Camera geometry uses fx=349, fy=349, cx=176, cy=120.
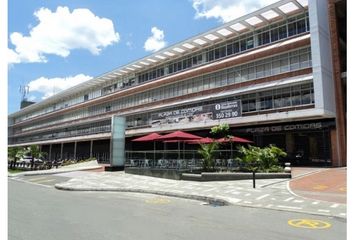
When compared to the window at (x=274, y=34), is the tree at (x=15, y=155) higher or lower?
lower

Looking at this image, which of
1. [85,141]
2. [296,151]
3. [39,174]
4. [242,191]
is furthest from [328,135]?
[85,141]

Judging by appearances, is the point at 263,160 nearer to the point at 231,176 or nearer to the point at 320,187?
the point at 231,176

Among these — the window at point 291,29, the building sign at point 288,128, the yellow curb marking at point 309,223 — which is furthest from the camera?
the window at point 291,29

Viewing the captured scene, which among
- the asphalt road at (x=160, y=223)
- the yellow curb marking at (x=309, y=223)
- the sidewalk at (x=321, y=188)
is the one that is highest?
the sidewalk at (x=321, y=188)

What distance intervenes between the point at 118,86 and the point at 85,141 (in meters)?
13.6

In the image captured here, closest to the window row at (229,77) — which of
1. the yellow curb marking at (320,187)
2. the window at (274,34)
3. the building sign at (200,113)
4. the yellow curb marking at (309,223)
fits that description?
the window at (274,34)

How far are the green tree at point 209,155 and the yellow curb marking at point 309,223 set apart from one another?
11.9 metres

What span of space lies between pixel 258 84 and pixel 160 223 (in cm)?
2506

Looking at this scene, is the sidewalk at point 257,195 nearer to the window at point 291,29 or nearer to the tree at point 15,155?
the window at point 291,29

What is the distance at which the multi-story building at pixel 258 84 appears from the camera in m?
27.5

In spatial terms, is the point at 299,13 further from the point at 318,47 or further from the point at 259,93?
the point at 259,93

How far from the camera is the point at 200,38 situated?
3725 centimetres

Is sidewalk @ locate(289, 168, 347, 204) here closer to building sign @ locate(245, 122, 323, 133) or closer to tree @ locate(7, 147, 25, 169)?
building sign @ locate(245, 122, 323, 133)

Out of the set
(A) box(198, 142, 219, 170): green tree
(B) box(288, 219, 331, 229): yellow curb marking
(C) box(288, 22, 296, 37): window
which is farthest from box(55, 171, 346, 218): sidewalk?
(C) box(288, 22, 296, 37): window
